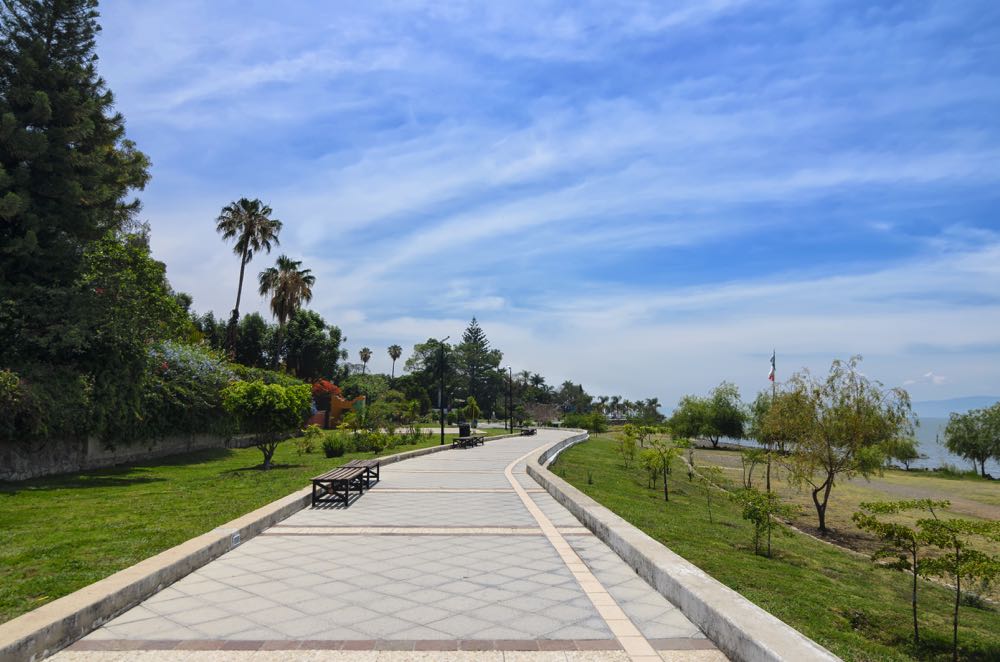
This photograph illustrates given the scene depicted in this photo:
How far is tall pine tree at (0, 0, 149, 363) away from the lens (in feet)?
50.1

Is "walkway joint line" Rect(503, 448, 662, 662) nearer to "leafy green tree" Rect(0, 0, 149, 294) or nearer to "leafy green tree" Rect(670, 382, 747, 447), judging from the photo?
"leafy green tree" Rect(0, 0, 149, 294)

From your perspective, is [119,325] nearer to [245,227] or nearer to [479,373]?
[245,227]

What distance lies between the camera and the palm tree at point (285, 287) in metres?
41.5

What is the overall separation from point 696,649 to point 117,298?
61.9 feet

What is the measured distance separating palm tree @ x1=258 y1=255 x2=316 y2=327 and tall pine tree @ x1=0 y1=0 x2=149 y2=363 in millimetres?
23504

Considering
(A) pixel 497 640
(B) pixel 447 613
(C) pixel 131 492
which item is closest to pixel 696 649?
(A) pixel 497 640

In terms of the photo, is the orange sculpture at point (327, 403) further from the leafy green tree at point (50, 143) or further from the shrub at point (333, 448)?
the leafy green tree at point (50, 143)

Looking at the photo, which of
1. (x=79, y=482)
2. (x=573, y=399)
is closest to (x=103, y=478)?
(x=79, y=482)

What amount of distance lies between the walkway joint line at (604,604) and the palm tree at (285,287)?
36879 millimetres

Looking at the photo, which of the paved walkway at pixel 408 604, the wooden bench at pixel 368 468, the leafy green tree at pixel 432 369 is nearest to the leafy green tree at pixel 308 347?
the leafy green tree at pixel 432 369

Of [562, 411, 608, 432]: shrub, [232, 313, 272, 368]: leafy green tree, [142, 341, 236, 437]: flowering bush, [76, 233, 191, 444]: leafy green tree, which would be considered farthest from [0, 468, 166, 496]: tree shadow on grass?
[562, 411, 608, 432]: shrub

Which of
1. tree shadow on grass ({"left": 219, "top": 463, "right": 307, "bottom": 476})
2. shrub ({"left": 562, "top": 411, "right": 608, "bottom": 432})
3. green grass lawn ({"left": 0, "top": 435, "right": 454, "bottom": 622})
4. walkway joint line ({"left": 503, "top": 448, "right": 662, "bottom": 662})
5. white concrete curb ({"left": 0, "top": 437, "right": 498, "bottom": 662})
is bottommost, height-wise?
shrub ({"left": 562, "top": 411, "right": 608, "bottom": 432})

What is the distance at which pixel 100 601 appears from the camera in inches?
167

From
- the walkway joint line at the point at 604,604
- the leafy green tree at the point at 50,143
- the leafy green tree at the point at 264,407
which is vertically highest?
the leafy green tree at the point at 50,143
